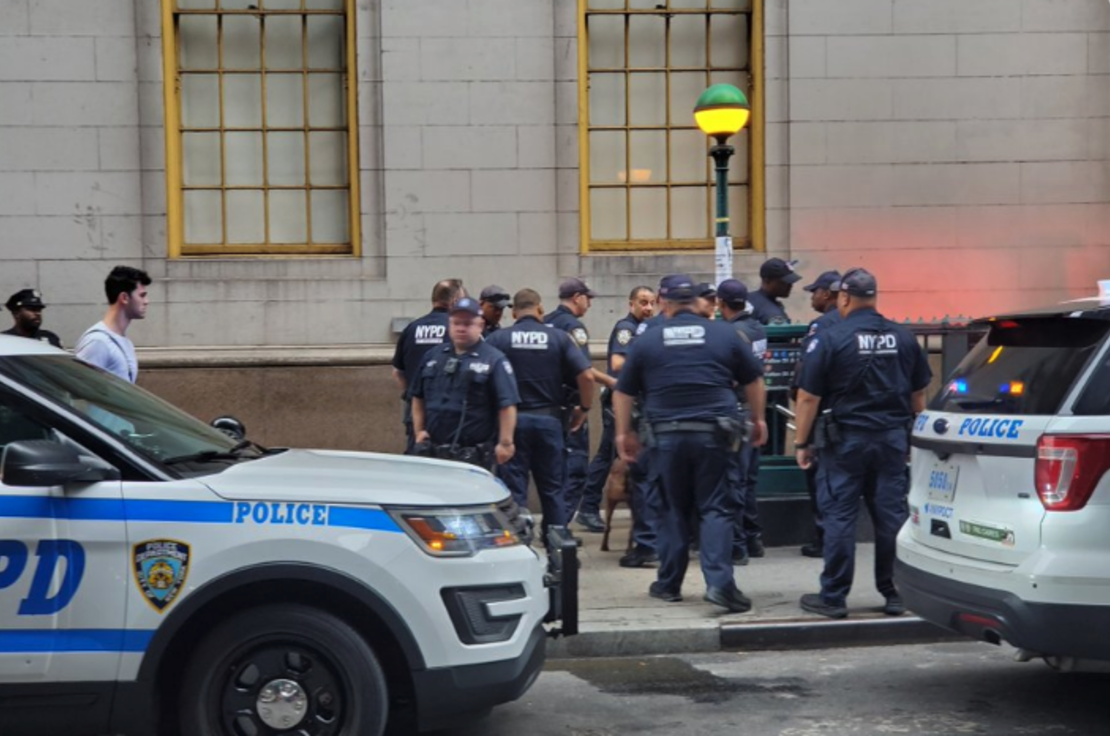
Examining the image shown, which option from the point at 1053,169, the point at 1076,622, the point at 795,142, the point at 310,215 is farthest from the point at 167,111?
the point at 1076,622

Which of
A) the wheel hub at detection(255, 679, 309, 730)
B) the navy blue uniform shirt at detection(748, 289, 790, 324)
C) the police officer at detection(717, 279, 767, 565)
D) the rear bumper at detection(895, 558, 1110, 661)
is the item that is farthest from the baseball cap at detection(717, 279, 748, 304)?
the wheel hub at detection(255, 679, 309, 730)

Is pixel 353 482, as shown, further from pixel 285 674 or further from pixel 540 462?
pixel 540 462

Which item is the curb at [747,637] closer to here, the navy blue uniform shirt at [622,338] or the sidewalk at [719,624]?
the sidewalk at [719,624]

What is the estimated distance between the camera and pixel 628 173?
1319 cm

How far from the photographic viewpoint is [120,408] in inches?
233

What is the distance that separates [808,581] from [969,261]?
481 centimetres

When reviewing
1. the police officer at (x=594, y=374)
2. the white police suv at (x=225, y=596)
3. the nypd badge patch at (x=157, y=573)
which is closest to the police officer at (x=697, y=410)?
the police officer at (x=594, y=374)

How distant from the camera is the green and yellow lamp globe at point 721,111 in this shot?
35.3 feet

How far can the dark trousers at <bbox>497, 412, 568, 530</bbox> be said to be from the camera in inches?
373

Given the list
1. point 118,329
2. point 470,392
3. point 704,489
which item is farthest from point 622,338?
point 118,329

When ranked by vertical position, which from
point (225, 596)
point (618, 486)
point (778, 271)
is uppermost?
point (778, 271)

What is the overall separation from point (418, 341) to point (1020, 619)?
18.5 feet

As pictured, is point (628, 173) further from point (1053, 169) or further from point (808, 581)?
point (808, 581)

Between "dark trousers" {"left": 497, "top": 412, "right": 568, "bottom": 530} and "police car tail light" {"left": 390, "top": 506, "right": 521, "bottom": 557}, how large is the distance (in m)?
3.77
